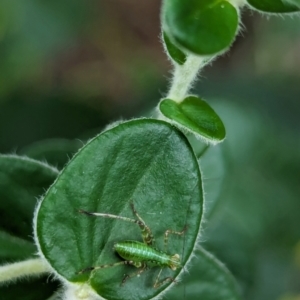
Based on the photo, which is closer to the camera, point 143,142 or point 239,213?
point 143,142

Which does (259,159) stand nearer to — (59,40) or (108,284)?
(59,40)

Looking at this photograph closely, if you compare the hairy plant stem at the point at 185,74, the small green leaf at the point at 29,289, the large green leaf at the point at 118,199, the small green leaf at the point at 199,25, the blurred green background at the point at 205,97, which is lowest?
the blurred green background at the point at 205,97

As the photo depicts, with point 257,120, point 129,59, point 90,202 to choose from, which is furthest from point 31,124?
point 90,202

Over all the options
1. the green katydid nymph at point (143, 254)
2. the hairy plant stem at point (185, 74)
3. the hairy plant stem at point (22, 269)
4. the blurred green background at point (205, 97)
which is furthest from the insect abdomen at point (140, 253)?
the blurred green background at point (205, 97)

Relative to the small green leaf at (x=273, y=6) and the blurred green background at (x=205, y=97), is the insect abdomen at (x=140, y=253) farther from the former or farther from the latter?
the blurred green background at (x=205, y=97)

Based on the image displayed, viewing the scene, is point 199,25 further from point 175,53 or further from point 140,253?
point 140,253

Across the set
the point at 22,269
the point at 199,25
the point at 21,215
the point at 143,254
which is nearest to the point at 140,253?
the point at 143,254
